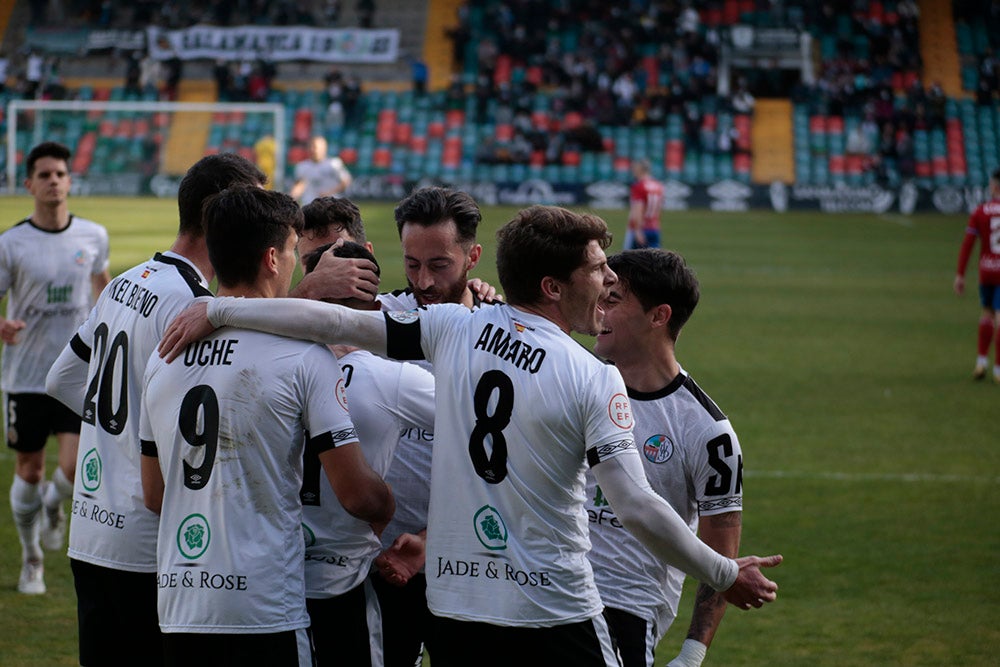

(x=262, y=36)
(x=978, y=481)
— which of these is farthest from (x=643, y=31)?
(x=978, y=481)

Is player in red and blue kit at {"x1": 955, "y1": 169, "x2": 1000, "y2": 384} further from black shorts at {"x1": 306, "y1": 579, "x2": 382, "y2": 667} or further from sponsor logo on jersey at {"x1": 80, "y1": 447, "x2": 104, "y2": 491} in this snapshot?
sponsor logo on jersey at {"x1": 80, "y1": 447, "x2": 104, "y2": 491}

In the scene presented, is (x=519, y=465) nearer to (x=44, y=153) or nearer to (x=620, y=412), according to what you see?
(x=620, y=412)

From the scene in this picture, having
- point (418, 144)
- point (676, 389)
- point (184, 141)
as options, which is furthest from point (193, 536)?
point (418, 144)

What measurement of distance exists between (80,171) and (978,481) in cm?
2633

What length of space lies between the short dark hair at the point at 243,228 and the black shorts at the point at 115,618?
122 centimetres

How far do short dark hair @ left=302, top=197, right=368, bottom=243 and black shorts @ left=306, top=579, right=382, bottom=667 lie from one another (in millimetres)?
1571

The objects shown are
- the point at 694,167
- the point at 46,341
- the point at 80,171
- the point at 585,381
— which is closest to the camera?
the point at 585,381

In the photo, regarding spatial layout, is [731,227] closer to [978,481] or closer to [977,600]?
[978,481]

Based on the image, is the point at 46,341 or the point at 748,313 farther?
the point at 748,313

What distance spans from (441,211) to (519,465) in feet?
4.21

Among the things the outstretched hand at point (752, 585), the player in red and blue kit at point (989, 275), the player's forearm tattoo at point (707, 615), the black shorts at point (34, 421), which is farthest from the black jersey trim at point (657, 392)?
the player in red and blue kit at point (989, 275)

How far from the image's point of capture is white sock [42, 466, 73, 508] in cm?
743

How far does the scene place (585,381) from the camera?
331 centimetres

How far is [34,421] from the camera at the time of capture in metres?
7.62
